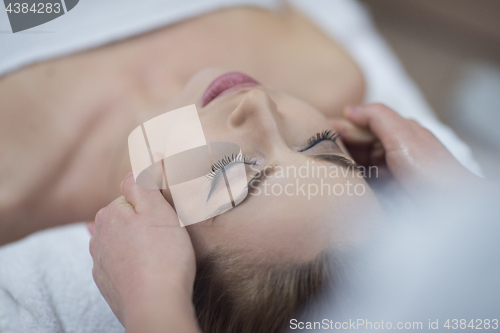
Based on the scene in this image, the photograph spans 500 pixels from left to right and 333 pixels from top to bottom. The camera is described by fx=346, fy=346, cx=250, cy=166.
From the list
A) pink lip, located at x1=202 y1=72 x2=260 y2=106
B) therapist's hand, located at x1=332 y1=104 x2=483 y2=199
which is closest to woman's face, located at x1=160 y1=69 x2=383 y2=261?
pink lip, located at x1=202 y1=72 x2=260 y2=106

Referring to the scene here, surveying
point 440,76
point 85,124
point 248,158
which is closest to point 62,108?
point 85,124

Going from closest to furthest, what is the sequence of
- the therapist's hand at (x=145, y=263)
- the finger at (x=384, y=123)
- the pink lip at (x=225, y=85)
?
the therapist's hand at (x=145, y=263) < the pink lip at (x=225, y=85) < the finger at (x=384, y=123)

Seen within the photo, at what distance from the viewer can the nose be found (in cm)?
72

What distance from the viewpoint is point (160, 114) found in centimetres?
88

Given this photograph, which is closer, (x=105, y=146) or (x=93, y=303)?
(x=93, y=303)

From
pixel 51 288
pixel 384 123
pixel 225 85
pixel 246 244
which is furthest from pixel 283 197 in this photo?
pixel 51 288

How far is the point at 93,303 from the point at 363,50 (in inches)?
56.5

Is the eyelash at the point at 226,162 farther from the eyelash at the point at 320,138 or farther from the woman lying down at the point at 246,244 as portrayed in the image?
the eyelash at the point at 320,138

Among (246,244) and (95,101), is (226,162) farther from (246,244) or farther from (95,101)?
(95,101)

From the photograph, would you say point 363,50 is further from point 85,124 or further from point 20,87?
point 20,87

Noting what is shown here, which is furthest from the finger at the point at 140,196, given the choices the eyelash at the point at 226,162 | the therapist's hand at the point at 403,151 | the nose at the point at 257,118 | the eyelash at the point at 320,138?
the therapist's hand at the point at 403,151

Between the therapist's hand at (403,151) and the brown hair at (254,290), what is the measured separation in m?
0.41

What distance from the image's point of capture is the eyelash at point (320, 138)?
30.5 inches

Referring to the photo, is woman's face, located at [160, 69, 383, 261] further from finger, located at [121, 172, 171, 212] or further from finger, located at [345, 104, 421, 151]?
finger, located at [345, 104, 421, 151]
